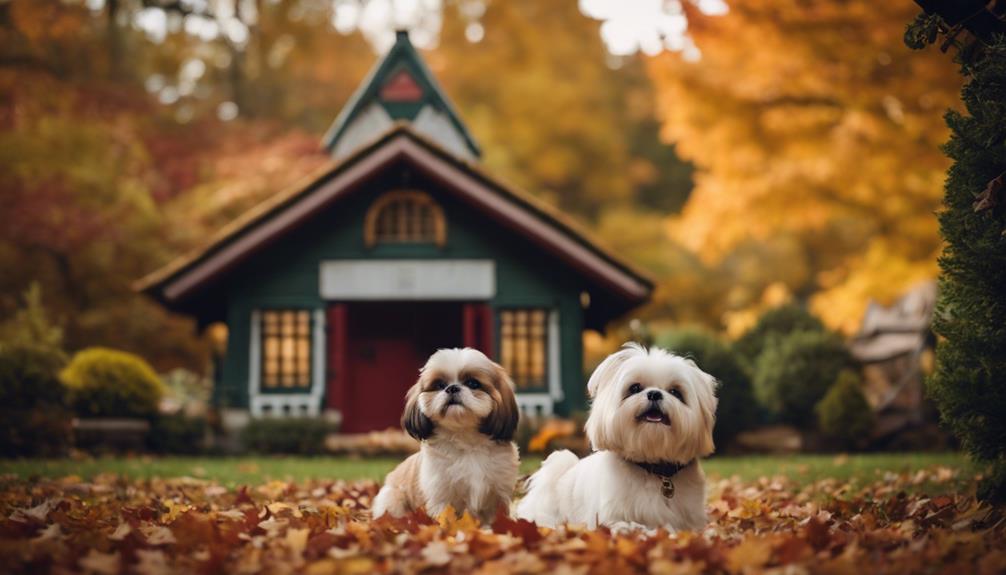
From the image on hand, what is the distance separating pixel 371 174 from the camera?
16.0m

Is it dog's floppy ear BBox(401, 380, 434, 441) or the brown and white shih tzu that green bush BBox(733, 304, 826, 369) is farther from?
dog's floppy ear BBox(401, 380, 434, 441)

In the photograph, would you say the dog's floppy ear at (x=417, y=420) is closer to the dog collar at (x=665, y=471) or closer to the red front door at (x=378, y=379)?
the dog collar at (x=665, y=471)

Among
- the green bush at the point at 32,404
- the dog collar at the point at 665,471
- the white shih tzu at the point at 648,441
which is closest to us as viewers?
the white shih tzu at the point at 648,441

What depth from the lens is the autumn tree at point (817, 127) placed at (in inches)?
652

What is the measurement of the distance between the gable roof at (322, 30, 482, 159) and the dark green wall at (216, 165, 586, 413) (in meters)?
2.83

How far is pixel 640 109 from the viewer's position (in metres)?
32.6

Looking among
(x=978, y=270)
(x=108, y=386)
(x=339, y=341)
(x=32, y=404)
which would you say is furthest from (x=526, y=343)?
(x=978, y=270)

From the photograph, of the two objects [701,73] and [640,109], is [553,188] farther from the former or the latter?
[701,73]

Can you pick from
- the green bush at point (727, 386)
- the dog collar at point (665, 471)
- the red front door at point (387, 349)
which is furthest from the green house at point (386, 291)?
the dog collar at point (665, 471)

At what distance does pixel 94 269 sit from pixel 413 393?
16.2 meters

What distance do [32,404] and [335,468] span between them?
4371 millimetres

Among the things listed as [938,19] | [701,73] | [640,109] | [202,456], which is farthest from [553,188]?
[938,19]

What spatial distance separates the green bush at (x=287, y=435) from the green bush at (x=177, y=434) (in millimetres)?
706

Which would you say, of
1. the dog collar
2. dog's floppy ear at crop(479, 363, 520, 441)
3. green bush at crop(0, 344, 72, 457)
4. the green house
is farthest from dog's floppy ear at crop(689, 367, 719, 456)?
the green house
